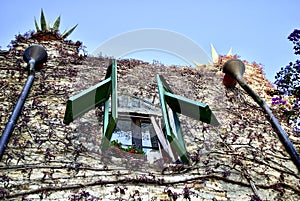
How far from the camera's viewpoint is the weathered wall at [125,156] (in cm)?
349

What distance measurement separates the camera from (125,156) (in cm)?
404

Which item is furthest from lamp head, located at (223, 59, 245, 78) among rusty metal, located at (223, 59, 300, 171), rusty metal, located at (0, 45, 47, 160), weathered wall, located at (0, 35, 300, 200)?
rusty metal, located at (0, 45, 47, 160)

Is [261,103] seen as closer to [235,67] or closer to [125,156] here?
[235,67]

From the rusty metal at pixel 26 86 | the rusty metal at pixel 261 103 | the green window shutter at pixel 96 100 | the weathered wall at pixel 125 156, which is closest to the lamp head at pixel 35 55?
the rusty metal at pixel 26 86

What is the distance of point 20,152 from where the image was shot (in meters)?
3.81

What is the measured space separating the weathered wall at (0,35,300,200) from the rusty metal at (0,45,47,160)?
0.56ft

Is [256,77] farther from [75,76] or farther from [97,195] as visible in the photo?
[97,195]

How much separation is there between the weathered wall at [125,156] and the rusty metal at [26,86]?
172 mm

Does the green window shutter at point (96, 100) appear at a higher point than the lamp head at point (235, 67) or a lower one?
lower

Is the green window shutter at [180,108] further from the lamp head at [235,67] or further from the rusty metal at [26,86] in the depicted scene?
the rusty metal at [26,86]

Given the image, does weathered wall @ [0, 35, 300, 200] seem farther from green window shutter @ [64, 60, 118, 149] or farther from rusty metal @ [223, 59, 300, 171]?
rusty metal @ [223, 59, 300, 171]

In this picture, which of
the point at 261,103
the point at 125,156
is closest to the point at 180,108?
the point at 125,156

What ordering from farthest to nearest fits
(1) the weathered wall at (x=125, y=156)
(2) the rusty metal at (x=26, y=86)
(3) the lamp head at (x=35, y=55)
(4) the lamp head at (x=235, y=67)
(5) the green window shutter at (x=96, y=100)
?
(4) the lamp head at (x=235, y=67) < (3) the lamp head at (x=35, y=55) < (5) the green window shutter at (x=96, y=100) < (2) the rusty metal at (x=26, y=86) < (1) the weathered wall at (x=125, y=156)

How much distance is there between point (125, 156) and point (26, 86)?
1.69 m
